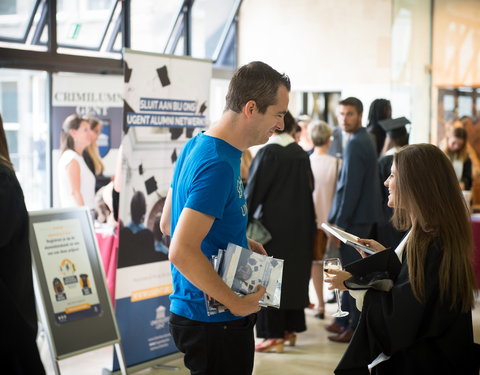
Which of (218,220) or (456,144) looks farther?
(456,144)

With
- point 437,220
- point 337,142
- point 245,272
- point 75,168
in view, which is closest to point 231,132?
point 245,272

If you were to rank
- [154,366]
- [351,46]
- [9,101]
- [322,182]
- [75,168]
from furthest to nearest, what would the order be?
[351,46] < [322,182] < [9,101] < [75,168] < [154,366]

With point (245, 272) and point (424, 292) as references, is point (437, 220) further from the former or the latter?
point (245, 272)

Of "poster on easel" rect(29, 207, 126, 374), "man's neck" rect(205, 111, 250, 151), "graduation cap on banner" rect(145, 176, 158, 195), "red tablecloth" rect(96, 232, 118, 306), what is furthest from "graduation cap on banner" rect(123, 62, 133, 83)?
"man's neck" rect(205, 111, 250, 151)

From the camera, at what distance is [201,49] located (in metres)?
8.25

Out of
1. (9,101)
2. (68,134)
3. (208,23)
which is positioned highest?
(208,23)

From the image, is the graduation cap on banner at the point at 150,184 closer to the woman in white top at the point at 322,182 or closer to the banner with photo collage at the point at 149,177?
the banner with photo collage at the point at 149,177

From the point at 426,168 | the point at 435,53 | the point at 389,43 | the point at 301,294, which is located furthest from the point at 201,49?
the point at 426,168

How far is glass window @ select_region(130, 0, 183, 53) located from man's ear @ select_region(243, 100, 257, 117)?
532cm

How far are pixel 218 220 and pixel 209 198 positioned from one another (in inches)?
5.4

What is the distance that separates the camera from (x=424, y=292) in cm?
205

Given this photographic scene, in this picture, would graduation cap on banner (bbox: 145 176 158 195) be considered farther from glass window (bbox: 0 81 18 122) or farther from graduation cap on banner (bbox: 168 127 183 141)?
glass window (bbox: 0 81 18 122)

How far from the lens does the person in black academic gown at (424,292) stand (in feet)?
6.74

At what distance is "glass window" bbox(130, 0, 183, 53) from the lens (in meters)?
7.12
